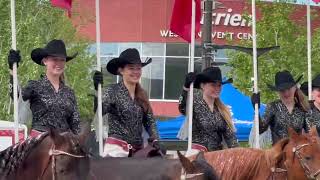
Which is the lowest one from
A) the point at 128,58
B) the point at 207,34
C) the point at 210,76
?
A: the point at 210,76

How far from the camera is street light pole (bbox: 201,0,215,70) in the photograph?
40.5ft

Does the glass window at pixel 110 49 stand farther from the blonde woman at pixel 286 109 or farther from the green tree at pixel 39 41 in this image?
the blonde woman at pixel 286 109

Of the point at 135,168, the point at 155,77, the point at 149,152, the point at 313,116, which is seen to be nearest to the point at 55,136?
the point at 135,168

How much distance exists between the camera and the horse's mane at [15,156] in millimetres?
4891

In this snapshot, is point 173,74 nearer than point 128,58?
No

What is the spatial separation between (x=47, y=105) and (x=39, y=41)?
1125cm

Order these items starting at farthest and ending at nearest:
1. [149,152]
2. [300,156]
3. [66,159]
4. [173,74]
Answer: [173,74]
[149,152]
[300,156]
[66,159]

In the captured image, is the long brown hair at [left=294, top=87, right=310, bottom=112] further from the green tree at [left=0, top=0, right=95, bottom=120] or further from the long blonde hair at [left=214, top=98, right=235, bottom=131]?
the green tree at [left=0, top=0, right=95, bottom=120]

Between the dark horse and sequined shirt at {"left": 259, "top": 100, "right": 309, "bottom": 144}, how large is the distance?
4.01 meters

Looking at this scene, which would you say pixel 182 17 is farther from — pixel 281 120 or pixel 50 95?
pixel 50 95

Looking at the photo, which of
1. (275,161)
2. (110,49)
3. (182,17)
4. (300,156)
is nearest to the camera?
(275,161)

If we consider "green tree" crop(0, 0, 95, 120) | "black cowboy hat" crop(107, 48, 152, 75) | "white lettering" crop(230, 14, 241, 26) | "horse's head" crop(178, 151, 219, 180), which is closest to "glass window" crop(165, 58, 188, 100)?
"white lettering" crop(230, 14, 241, 26)

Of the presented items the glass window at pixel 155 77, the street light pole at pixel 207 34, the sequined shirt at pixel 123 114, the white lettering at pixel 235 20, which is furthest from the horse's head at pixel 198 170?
the white lettering at pixel 235 20

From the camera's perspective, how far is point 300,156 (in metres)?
7.07
